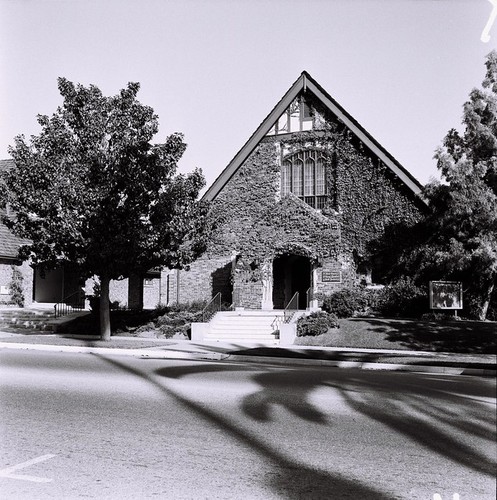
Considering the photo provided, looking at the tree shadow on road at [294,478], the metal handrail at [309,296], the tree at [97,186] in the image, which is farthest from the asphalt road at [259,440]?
the metal handrail at [309,296]

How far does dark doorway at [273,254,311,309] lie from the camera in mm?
26062

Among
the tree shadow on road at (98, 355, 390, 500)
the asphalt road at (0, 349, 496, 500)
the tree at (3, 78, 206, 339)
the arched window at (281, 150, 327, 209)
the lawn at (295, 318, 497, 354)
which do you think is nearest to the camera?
the asphalt road at (0, 349, 496, 500)

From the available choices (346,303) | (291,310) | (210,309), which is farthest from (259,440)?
(210,309)

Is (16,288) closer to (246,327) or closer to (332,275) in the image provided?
(246,327)

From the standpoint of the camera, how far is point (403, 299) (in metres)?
22.9

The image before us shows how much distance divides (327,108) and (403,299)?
9309 mm

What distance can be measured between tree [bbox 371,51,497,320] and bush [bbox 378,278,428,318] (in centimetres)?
59

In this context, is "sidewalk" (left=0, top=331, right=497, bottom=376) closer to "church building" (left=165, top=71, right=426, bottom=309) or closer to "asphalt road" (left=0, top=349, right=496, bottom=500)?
"asphalt road" (left=0, top=349, right=496, bottom=500)

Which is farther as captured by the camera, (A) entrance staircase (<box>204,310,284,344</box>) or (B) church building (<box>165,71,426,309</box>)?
Result: (B) church building (<box>165,71,426,309</box>)

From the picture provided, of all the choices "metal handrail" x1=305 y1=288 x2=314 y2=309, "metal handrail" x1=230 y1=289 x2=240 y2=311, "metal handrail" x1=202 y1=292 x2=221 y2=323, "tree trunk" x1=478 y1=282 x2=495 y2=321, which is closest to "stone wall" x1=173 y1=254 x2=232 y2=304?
"metal handrail" x1=230 y1=289 x2=240 y2=311

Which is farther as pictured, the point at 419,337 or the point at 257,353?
the point at 257,353

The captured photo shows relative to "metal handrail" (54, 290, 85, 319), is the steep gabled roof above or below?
above

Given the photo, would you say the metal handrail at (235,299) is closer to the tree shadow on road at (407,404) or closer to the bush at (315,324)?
the bush at (315,324)

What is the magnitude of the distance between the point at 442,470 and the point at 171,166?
15.4m
